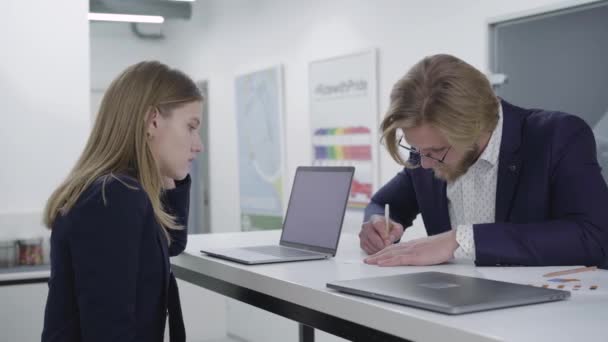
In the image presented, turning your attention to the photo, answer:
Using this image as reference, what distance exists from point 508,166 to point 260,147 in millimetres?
4260

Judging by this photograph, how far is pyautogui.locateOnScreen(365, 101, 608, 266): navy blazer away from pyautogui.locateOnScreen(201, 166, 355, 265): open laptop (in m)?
0.29

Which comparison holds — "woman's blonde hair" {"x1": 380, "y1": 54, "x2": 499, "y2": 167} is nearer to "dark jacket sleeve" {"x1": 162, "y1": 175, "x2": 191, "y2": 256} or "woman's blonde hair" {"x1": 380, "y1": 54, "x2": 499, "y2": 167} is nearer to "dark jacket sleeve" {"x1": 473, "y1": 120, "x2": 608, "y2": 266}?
"dark jacket sleeve" {"x1": 473, "y1": 120, "x2": 608, "y2": 266}

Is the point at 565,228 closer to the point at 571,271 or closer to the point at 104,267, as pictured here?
the point at 571,271

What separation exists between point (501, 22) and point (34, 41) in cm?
235

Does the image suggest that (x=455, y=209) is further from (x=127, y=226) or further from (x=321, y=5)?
(x=321, y=5)

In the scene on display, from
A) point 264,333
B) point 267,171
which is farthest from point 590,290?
point 267,171

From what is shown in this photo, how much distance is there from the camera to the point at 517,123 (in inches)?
71.3

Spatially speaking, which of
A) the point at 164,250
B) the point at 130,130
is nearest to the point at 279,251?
the point at 164,250

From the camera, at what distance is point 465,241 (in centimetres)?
155

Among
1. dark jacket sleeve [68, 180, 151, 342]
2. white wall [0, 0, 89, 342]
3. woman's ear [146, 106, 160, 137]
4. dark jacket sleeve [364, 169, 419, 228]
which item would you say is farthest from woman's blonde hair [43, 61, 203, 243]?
white wall [0, 0, 89, 342]

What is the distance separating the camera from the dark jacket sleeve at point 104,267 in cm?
137

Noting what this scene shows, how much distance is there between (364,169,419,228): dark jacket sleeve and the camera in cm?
226

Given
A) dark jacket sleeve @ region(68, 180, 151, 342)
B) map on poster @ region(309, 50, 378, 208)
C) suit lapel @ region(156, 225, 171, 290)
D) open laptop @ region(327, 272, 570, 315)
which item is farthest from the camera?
map on poster @ region(309, 50, 378, 208)

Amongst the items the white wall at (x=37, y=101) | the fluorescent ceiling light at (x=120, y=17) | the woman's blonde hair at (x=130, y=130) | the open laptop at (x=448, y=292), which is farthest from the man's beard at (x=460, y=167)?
the fluorescent ceiling light at (x=120, y=17)
